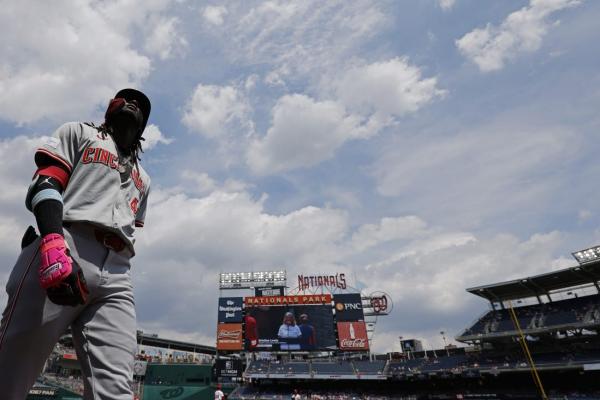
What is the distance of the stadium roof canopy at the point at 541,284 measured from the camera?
97.6 ft

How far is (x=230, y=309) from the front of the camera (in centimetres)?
4247

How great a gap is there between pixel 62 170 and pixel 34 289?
67 cm

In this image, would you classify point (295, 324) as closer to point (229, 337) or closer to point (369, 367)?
point (229, 337)

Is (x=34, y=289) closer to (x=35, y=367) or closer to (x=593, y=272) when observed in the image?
(x=35, y=367)

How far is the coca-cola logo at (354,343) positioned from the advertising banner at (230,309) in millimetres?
11645

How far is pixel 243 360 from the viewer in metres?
45.1

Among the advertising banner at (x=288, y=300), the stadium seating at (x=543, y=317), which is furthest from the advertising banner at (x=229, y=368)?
the stadium seating at (x=543, y=317)

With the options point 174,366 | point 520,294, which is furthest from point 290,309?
point 520,294

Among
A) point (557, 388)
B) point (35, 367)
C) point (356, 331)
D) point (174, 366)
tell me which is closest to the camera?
point (35, 367)

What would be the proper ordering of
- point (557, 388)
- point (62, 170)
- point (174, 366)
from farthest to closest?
1. point (174, 366)
2. point (557, 388)
3. point (62, 170)

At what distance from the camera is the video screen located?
39.9 metres

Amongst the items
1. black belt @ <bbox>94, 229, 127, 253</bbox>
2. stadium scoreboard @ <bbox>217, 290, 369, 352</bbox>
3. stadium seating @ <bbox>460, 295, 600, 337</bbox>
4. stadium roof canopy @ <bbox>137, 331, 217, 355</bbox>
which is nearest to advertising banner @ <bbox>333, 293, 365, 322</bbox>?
stadium scoreboard @ <bbox>217, 290, 369, 352</bbox>

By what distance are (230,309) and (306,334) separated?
29.7 feet

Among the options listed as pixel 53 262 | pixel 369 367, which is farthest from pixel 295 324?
pixel 53 262
